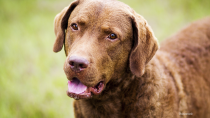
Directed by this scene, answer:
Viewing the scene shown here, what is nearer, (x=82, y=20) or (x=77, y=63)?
(x=77, y=63)

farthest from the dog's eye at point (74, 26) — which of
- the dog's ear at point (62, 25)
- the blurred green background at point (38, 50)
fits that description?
the blurred green background at point (38, 50)

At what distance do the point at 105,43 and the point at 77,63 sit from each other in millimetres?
520

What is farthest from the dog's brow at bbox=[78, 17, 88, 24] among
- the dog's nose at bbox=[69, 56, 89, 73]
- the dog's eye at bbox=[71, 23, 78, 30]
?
the dog's nose at bbox=[69, 56, 89, 73]

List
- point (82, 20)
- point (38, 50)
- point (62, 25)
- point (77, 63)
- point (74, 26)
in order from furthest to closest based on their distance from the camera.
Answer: point (38, 50) < point (62, 25) < point (74, 26) < point (82, 20) < point (77, 63)

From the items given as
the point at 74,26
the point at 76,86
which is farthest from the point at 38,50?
the point at 76,86

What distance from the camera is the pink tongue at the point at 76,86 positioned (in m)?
2.56

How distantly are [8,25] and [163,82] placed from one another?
7212mm

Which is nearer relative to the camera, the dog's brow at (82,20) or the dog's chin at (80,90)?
the dog's chin at (80,90)

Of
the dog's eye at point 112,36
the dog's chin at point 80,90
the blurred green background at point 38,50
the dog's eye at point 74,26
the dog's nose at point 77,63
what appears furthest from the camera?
the blurred green background at point 38,50

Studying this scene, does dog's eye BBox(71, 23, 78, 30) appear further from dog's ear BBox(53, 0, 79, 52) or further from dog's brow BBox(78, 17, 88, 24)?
dog's ear BBox(53, 0, 79, 52)

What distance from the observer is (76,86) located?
2.61m

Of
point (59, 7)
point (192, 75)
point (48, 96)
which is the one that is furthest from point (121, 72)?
point (59, 7)

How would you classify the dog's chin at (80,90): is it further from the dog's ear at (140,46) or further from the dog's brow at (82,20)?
the dog's brow at (82,20)

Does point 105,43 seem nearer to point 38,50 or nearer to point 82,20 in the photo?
point 82,20
